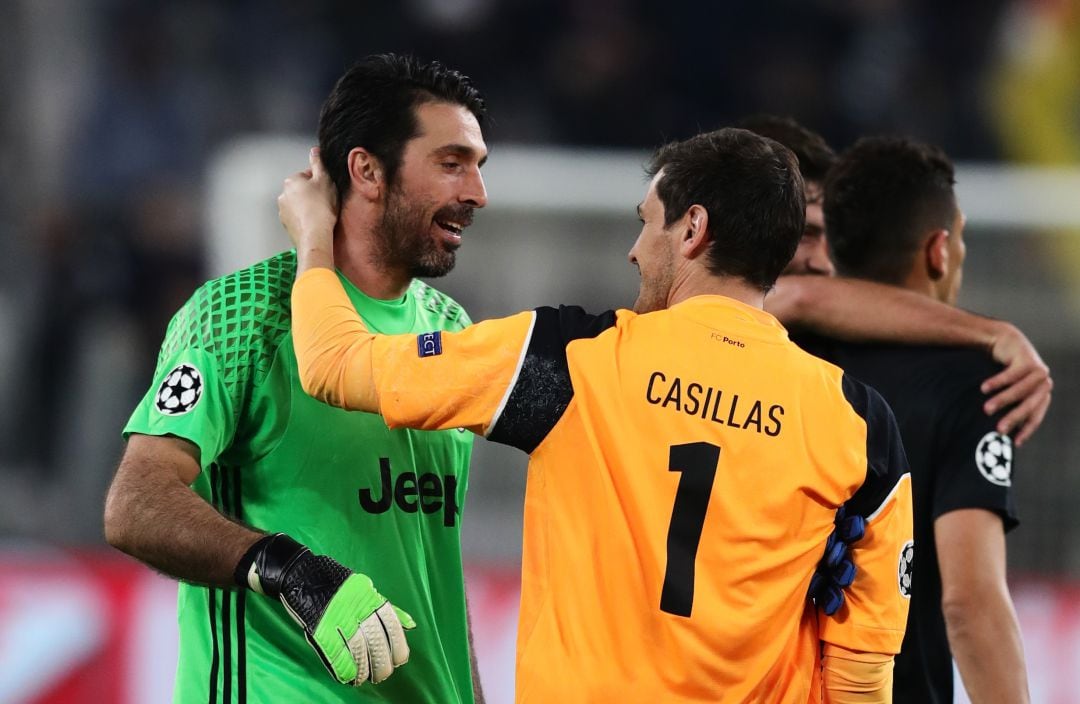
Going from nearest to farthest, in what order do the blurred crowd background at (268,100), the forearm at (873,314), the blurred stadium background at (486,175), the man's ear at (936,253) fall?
the forearm at (873,314)
the man's ear at (936,253)
the blurred stadium background at (486,175)
the blurred crowd background at (268,100)

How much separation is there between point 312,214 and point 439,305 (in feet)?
1.94

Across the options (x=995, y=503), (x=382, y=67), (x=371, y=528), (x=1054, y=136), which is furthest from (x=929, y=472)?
(x=1054, y=136)

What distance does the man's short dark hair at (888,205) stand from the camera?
420cm

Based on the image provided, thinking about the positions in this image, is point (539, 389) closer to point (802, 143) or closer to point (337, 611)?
point (337, 611)

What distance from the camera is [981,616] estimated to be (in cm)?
368

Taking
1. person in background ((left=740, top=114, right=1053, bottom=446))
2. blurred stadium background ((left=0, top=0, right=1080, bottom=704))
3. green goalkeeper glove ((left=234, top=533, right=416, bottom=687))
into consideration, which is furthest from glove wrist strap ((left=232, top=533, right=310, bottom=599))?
blurred stadium background ((left=0, top=0, right=1080, bottom=704))

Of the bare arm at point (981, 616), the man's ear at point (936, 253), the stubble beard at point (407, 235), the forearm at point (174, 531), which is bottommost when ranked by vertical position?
the forearm at point (174, 531)

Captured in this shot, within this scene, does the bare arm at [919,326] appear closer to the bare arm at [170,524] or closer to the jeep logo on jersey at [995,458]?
the jeep logo on jersey at [995,458]

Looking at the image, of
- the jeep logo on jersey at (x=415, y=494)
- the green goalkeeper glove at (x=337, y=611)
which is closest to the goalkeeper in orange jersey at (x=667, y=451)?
the green goalkeeper glove at (x=337, y=611)

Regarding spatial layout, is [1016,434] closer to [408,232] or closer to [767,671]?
[767,671]

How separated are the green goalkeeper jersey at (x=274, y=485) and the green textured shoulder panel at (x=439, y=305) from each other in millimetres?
434

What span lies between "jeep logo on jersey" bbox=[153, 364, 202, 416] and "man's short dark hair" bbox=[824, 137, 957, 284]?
1.95 m

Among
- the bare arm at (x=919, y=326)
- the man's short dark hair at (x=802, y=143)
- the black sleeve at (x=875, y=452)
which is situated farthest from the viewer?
the man's short dark hair at (x=802, y=143)

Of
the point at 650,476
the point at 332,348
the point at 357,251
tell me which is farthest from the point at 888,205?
the point at 332,348
